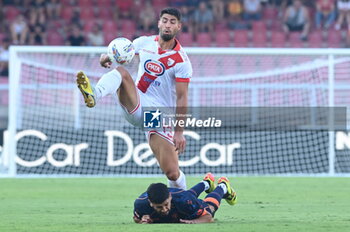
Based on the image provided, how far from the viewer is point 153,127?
9.38 metres

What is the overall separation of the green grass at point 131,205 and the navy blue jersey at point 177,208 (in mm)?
154

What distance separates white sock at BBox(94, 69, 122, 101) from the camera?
8.33 m

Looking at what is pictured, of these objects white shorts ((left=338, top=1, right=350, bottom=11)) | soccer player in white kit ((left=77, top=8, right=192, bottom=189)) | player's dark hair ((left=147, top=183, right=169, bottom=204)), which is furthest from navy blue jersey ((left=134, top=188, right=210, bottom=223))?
white shorts ((left=338, top=1, right=350, bottom=11))

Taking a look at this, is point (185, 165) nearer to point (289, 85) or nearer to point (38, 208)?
point (289, 85)

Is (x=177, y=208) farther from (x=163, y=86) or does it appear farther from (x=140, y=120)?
(x=163, y=86)

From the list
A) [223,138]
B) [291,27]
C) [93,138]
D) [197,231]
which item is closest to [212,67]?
[223,138]

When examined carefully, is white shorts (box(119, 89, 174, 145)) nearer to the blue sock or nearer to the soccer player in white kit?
the soccer player in white kit

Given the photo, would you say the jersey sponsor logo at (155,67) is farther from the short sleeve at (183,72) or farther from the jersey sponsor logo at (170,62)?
the short sleeve at (183,72)

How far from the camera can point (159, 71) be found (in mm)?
9391

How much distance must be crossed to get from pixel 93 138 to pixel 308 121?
4043 mm

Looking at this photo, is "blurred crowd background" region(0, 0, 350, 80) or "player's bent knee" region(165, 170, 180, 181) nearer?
"player's bent knee" region(165, 170, 180, 181)

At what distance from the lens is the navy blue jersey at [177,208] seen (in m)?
7.96

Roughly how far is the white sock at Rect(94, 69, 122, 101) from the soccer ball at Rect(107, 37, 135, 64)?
0.16 metres

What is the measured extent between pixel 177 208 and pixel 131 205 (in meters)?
2.62
